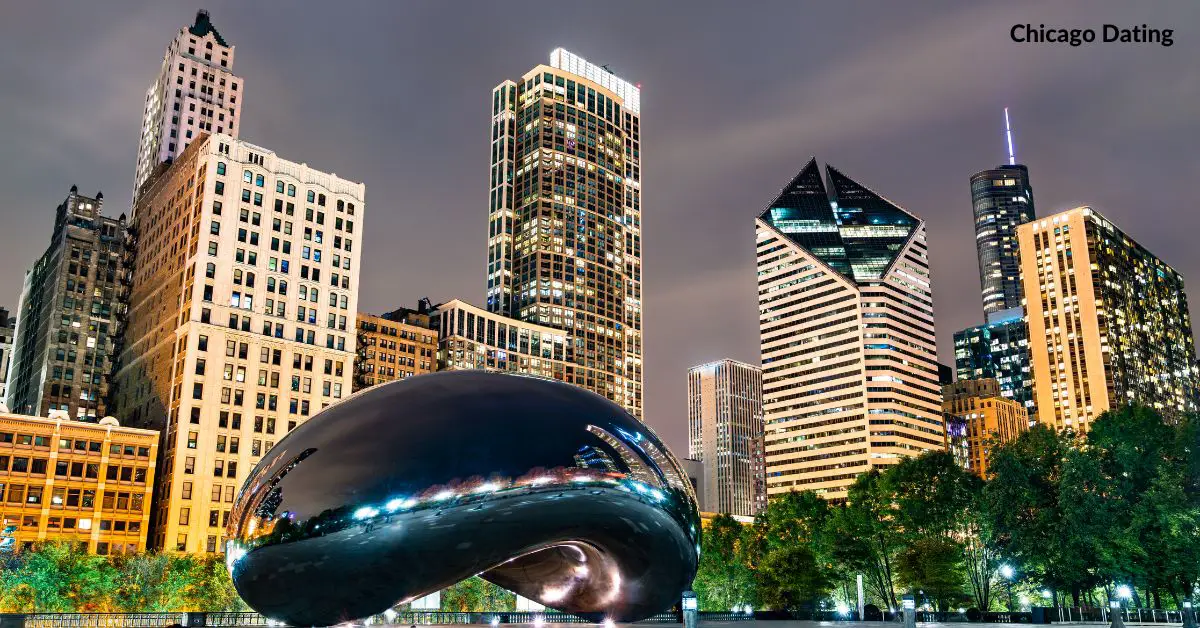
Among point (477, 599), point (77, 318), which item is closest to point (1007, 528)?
point (477, 599)

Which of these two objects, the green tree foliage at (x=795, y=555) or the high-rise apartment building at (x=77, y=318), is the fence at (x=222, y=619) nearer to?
the green tree foliage at (x=795, y=555)

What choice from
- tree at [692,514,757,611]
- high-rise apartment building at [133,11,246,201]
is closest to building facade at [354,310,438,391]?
high-rise apartment building at [133,11,246,201]

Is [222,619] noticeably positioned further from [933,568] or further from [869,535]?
[933,568]

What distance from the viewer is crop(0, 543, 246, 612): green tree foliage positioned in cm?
6688

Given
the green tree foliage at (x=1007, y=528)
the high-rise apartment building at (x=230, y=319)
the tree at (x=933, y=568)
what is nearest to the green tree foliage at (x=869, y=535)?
the green tree foliage at (x=1007, y=528)

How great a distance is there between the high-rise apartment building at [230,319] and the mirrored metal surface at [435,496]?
102611 millimetres

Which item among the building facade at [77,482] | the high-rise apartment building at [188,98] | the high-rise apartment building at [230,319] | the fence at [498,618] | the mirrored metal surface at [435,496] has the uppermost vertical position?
the high-rise apartment building at [188,98]

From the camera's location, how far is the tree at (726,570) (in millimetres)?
77375

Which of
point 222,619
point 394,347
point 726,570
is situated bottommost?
point 222,619

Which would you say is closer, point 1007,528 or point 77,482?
point 1007,528

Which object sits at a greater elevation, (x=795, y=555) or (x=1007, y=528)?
(x=1007, y=528)

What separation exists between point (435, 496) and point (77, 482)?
108 metres

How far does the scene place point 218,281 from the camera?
11431cm

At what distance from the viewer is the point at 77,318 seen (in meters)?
140
